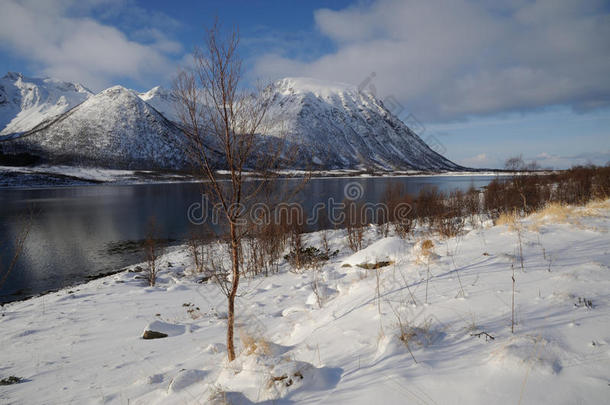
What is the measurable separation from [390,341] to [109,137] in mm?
161059

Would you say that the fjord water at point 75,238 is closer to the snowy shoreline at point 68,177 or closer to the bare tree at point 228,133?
the bare tree at point 228,133

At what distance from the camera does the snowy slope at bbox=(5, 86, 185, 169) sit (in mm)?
118000

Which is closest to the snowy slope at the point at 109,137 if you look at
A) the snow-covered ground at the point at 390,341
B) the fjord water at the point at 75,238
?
the fjord water at the point at 75,238

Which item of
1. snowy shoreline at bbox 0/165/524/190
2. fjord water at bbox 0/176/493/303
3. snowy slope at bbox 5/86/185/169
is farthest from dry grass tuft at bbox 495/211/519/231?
snowy slope at bbox 5/86/185/169

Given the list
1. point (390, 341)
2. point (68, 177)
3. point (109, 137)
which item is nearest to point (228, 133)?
point (390, 341)

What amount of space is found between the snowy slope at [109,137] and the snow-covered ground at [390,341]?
11632 cm

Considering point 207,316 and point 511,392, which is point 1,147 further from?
point 511,392

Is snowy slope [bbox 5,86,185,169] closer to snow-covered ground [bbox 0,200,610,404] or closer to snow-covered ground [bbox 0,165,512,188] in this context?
snow-covered ground [bbox 0,165,512,188]

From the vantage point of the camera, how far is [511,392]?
221 cm

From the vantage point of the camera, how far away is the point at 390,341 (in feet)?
10.6

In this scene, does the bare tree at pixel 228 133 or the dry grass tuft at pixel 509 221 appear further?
the dry grass tuft at pixel 509 221

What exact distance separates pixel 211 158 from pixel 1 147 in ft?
560

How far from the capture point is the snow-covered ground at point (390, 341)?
2.45m

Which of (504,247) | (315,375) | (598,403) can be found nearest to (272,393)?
(315,375)
